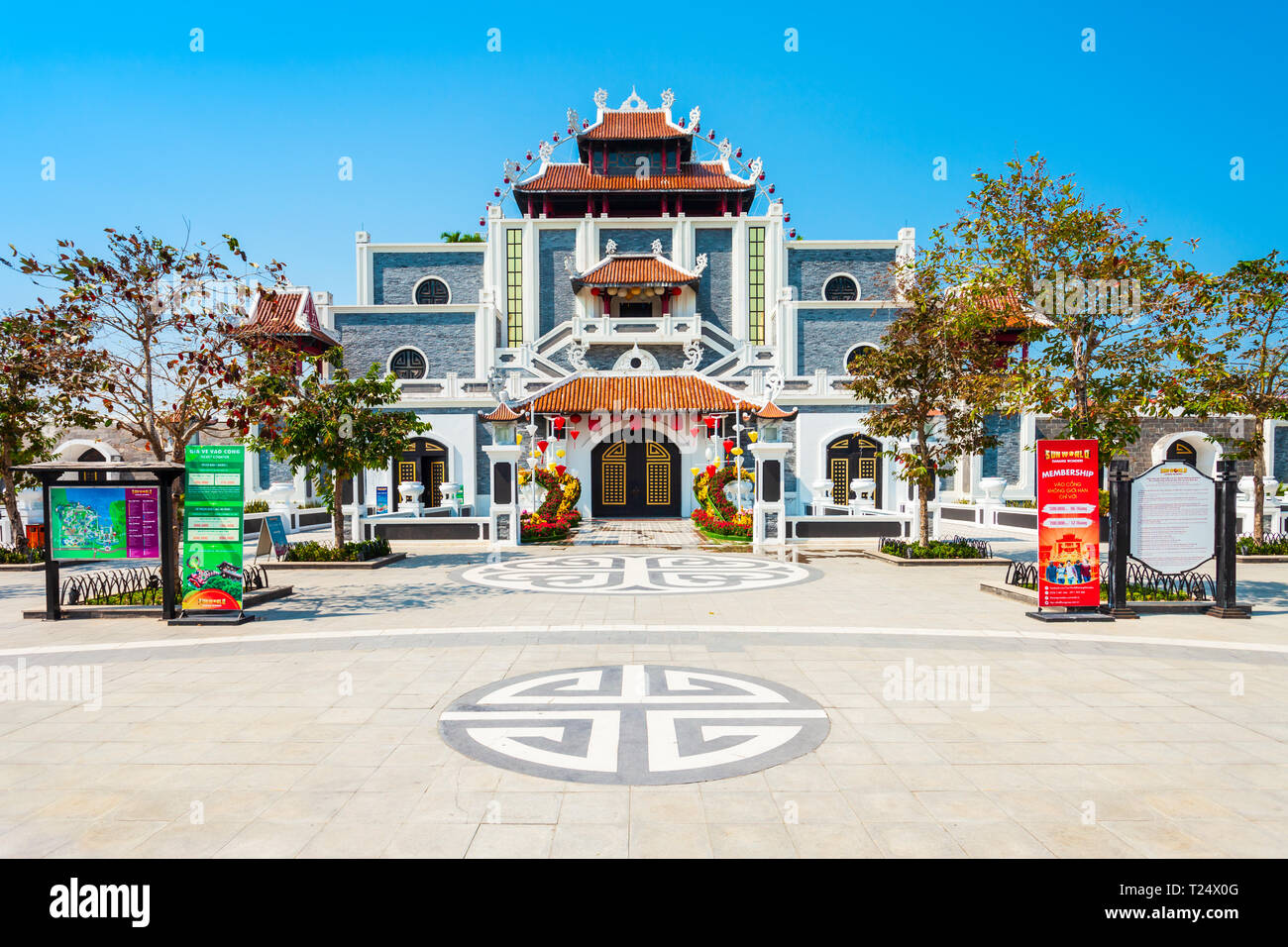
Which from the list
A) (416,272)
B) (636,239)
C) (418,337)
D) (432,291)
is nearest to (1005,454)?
(636,239)

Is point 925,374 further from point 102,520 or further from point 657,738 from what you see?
point 102,520

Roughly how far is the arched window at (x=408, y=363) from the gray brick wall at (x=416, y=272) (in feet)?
14.6

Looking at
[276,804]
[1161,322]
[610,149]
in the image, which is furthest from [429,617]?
[610,149]

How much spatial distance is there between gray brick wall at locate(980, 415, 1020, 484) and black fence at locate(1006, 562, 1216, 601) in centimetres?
1755

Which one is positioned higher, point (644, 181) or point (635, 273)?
point (644, 181)

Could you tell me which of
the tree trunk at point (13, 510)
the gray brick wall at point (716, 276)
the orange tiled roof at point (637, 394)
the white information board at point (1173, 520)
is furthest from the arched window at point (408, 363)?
the white information board at point (1173, 520)

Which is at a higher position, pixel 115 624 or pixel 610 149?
pixel 610 149

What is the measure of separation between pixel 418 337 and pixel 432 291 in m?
4.35

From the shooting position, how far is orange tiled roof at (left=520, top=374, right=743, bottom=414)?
24547 mm

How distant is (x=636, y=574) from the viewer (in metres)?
13.7

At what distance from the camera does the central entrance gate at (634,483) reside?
27.2 metres
